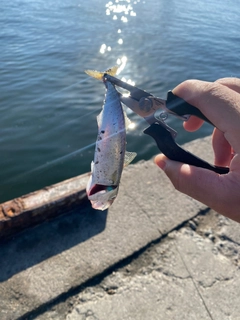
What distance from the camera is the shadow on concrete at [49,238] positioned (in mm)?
3678

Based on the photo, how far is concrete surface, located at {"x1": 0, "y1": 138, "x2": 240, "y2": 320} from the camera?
10.8 ft

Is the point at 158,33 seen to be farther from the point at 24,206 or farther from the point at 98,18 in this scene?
the point at 24,206

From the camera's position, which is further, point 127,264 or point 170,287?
point 127,264

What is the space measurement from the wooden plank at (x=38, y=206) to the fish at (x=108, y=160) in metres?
2.02

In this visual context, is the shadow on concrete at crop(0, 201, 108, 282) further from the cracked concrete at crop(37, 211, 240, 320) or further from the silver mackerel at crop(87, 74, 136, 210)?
the silver mackerel at crop(87, 74, 136, 210)

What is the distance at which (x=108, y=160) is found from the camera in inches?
82.5

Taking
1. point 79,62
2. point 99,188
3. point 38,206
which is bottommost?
point 79,62

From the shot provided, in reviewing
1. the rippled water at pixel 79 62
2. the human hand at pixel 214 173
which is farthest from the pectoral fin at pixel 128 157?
the rippled water at pixel 79 62

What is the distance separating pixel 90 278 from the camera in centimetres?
355

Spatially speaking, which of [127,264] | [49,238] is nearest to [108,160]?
[127,264]

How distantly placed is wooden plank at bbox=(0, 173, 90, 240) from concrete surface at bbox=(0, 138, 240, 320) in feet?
0.45

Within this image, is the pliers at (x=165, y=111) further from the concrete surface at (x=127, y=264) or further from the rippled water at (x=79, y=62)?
the rippled water at (x=79, y=62)

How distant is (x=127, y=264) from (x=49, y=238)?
3.49ft

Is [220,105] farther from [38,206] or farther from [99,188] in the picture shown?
[38,206]
